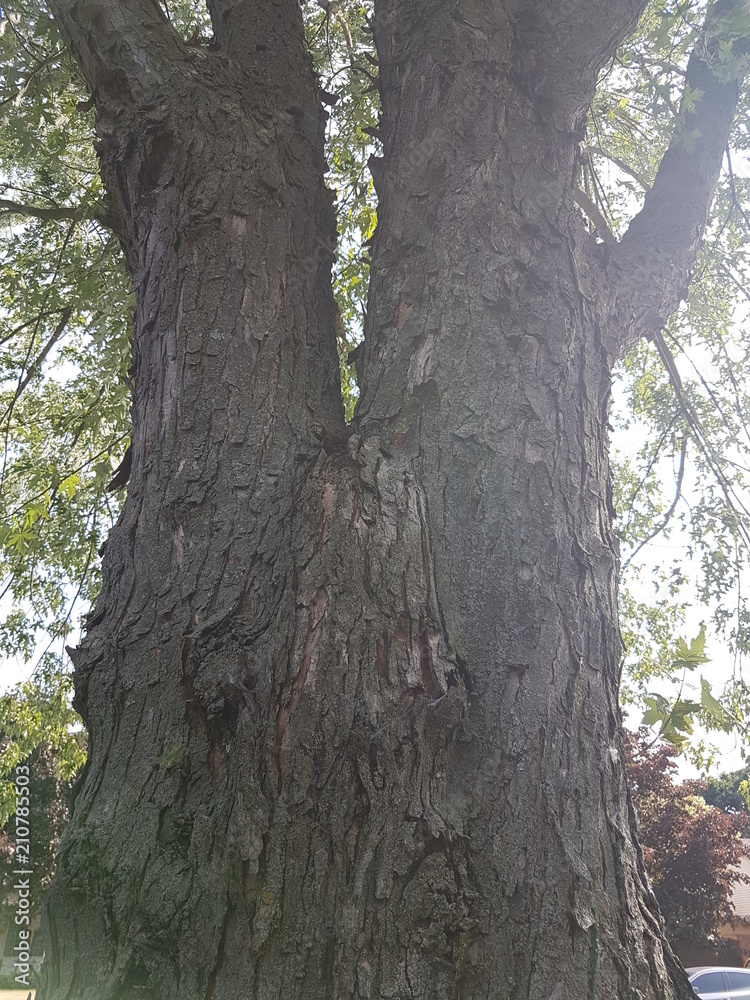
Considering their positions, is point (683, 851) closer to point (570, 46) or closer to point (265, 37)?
point (570, 46)

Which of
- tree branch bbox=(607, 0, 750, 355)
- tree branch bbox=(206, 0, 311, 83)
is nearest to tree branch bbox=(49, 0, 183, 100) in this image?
tree branch bbox=(206, 0, 311, 83)

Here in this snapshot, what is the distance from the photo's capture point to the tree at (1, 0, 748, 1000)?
1424 mm

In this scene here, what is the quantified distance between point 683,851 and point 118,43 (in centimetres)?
1449

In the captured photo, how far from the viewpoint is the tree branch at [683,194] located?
8.83 feet

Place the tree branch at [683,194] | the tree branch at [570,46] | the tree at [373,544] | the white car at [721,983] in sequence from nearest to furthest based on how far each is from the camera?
the tree at [373,544] → the tree branch at [570,46] → the tree branch at [683,194] → the white car at [721,983]

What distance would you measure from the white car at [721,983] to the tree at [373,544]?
32.7ft

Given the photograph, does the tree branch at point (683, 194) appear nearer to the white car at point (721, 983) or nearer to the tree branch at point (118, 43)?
the tree branch at point (118, 43)

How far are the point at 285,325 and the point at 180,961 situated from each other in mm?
1684

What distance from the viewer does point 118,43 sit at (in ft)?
7.98

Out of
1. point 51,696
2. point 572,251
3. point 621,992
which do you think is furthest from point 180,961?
point 51,696

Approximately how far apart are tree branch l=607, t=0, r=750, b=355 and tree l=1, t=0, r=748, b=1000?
20 millimetres

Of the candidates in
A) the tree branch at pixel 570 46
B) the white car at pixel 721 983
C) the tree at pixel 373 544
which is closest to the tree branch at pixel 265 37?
the tree at pixel 373 544

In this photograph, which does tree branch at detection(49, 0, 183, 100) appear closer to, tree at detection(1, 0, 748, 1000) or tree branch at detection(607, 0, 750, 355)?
tree at detection(1, 0, 748, 1000)

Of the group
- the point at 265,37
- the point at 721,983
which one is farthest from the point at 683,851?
the point at 265,37
